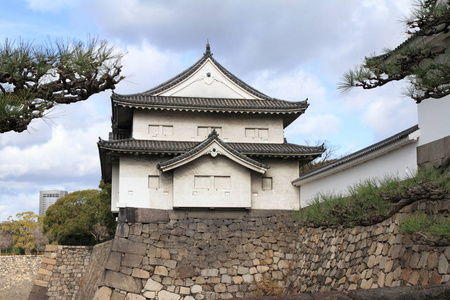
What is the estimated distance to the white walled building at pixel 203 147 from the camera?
14.6 m

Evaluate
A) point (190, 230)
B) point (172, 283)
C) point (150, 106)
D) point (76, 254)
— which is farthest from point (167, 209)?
point (76, 254)

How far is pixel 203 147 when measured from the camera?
1442 centimetres

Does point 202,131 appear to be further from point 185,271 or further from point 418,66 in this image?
point 418,66

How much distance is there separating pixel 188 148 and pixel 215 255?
3.09 m

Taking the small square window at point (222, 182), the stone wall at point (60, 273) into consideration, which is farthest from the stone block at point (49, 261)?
the small square window at point (222, 182)

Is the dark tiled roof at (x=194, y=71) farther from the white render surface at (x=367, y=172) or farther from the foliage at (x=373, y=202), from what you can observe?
the foliage at (x=373, y=202)

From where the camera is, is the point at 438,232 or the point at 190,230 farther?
the point at 190,230

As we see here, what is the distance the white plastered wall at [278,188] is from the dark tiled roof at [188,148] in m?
0.45

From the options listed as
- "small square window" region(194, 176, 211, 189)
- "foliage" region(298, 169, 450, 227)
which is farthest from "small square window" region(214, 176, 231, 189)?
"foliage" region(298, 169, 450, 227)

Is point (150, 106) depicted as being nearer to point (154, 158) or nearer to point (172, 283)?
point (154, 158)

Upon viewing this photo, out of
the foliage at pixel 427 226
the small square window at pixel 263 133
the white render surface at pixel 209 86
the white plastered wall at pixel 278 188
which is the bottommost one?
the foliage at pixel 427 226

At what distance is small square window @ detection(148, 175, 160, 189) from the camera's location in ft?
48.4

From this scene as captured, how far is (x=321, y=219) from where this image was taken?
8148 mm

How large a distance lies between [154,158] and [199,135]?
70.8 inches
